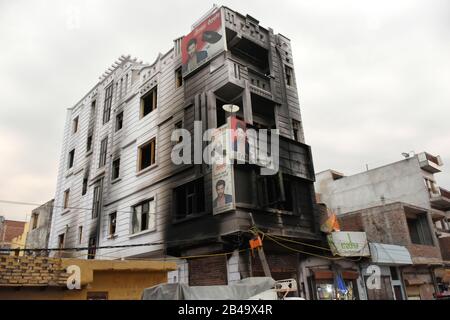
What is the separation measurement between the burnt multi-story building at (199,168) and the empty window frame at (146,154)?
7 centimetres

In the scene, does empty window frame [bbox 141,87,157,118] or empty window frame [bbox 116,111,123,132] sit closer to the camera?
empty window frame [bbox 141,87,157,118]

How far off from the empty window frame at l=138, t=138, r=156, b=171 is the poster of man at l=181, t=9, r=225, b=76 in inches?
191

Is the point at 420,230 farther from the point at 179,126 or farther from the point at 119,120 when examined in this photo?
the point at 119,120

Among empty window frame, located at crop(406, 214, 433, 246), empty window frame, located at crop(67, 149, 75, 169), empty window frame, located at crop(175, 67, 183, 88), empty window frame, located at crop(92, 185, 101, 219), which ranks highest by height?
empty window frame, located at crop(175, 67, 183, 88)

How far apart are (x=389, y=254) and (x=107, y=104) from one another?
22.8 metres

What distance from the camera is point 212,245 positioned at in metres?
15.9

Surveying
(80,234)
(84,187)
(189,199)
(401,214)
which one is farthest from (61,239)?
(401,214)

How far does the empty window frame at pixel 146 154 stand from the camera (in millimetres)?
21217

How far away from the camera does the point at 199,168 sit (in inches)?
676

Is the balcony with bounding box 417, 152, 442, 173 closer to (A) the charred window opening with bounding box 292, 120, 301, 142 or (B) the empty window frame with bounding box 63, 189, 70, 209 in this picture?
(A) the charred window opening with bounding box 292, 120, 301, 142

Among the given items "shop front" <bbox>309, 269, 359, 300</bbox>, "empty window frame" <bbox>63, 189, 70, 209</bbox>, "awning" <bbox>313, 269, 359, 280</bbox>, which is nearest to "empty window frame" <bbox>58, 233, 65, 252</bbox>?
"empty window frame" <bbox>63, 189, 70, 209</bbox>

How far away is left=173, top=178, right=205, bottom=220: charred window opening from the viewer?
17266mm
